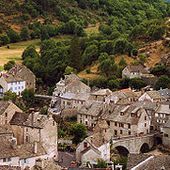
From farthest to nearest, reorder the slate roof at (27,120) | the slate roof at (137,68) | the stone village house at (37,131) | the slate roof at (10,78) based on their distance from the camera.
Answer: the slate roof at (137,68) < the slate roof at (10,78) < the slate roof at (27,120) < the stone village house at (37,131)

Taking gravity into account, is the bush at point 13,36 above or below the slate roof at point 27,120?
above

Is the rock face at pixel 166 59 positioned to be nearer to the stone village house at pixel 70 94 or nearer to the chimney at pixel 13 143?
the stone village house at pixel 70 94

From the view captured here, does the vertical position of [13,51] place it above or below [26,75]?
above

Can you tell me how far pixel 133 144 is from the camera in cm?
7762

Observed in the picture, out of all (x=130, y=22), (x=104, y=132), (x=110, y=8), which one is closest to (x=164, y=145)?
(x=104, y=132)

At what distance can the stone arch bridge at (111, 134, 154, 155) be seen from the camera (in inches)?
3002

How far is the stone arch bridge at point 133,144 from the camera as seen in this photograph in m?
76.2

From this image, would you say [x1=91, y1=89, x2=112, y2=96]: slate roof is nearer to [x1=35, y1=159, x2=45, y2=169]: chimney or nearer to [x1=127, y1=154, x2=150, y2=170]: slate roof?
[x1=35, y1=159, x2=45, y2=169]: chimney

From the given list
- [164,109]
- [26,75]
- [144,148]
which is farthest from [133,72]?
[144,148]

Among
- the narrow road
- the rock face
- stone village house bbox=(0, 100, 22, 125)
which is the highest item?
the rock face

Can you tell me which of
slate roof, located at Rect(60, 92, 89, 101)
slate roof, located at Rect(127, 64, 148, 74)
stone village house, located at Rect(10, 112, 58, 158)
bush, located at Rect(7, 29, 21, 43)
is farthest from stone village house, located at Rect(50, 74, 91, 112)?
bush, located at Rect(7, 29, 21, 43)

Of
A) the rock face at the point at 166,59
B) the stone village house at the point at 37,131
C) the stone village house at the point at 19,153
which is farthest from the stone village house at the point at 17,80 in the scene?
the stone village house at the point at 19,153

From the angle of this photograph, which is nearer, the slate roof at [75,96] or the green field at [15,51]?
the slate roof at [75,96]

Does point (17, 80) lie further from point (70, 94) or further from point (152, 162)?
point (152, 162)
